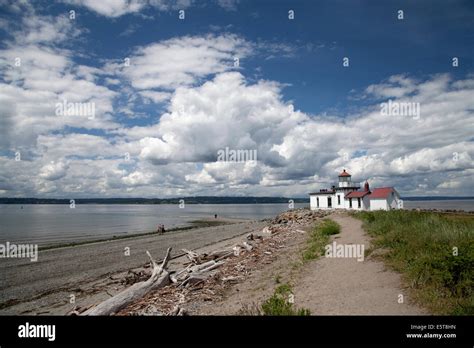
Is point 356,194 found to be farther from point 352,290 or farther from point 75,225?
point 75,225

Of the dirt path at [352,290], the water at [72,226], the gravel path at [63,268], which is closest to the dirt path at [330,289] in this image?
the dirt path at [352,290]

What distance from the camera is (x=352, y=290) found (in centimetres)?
920

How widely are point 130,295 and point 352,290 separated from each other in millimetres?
7813

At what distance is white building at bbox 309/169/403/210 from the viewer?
50.9 metres

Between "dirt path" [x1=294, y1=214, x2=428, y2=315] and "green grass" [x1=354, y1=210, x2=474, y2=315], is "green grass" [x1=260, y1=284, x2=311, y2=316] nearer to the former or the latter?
"dirt path" [x1=294, y1=214, x2=428, y2=315]

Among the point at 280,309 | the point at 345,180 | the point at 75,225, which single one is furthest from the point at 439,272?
the point at 75,225

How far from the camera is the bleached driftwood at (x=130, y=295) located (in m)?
10.1

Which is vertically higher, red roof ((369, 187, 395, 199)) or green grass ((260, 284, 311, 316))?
red roof ((369, 187, 395, 199))

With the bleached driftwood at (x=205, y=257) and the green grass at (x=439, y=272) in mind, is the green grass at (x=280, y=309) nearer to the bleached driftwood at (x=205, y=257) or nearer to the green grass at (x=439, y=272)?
the green grass at (x=439, y=272)

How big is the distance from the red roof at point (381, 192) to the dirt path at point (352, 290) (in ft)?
140

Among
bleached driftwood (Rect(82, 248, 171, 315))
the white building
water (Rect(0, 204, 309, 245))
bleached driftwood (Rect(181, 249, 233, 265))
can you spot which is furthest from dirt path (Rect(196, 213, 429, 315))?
the white building

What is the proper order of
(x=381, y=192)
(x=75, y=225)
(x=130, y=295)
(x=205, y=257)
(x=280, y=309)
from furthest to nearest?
(x=75, y=225) < (x=381, y=192) < (x=205, y=257) < (x=130, y=295) < (x=280, y=309)
